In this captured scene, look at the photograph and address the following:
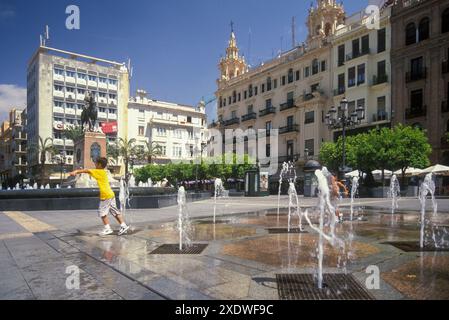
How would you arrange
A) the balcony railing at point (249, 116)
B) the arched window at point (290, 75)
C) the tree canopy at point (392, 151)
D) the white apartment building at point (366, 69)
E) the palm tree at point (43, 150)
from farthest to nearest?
1. the palm tree at point (43, 150)
2. the balcony railing at point (249, 116)
3. the arched window at point (290, 75)
4. the white apartment building at point (366, 69)
5. the tree canopy at point (392, 151)

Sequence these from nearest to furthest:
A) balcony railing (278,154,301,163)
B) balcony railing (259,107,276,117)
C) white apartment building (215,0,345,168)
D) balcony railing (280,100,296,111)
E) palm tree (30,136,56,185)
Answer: white apartment building (215,0,345,168) → balcony railing (278,154,301,163) → balcony railing (280,100,296,111) → balcony railing (259,107,276,117) → palm tree (30,136,56,185)

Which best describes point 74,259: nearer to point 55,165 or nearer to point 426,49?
point 426,49

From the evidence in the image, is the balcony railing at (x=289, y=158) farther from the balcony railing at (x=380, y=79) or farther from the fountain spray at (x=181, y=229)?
the fountain spray at (x=181, y=229)

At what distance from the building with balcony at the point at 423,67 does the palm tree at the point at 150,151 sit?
42679 millimetres

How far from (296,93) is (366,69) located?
1023 centimetres

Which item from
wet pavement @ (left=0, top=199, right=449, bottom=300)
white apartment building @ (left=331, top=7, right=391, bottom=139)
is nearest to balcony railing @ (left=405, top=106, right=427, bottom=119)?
white apartment building @ (left=331, top=7, right=391, bottom=139)

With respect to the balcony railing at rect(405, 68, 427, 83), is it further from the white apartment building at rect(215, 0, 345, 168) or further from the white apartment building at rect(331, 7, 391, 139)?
the white apartment building at rect(215, 0, 345, 168)

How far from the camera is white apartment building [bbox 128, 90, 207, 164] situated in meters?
70.9

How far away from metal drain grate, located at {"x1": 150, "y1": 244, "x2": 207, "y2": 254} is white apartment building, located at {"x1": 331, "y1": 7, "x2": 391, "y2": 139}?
33.3 meters

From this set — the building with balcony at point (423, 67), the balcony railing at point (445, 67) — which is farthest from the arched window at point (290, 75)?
the balcony railing at point (445, 67)

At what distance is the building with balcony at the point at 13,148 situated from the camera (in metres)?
75.9

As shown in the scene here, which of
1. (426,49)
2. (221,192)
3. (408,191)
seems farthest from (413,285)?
(426,49)

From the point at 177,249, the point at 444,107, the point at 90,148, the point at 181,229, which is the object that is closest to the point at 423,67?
the point at 444,107
